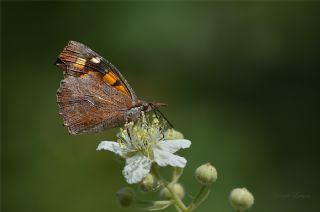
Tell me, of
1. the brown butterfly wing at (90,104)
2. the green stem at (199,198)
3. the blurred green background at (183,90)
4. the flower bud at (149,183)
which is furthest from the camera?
the blurred green background at (183,90)

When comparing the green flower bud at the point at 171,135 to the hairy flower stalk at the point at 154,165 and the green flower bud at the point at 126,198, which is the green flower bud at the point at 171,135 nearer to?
the hairy flower stalk at the point at 154,165

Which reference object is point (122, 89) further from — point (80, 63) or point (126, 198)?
point (126, 198)

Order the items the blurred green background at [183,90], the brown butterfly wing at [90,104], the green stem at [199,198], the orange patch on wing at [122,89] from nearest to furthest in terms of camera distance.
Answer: the green stem at [199,198], the brown butterfly wing at [90,104], the orange patch on wing at [122,89], the blurred green background at [183,90]

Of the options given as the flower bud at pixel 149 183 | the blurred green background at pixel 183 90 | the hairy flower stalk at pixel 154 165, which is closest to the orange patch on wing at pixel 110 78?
the hairy flower stalk at pixel 154 165

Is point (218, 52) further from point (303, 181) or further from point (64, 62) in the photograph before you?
point (64, 62)

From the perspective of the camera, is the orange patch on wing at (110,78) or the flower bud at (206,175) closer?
the flower bud at (206,175)
